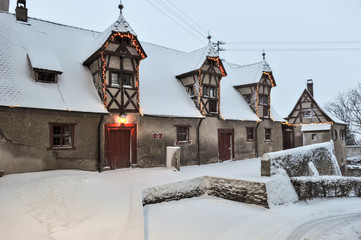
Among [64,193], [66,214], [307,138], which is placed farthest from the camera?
[307,138]

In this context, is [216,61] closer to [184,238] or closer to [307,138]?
[184,238]

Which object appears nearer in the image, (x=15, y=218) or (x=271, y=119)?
(x=15, y=218)

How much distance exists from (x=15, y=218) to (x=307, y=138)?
2485cm

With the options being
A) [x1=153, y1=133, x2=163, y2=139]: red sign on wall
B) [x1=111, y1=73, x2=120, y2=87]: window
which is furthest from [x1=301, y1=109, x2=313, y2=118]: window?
[x1=111, y1=73, x2=120, y2=87]: window

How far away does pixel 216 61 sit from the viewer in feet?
53.5

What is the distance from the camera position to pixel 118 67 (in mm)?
12281

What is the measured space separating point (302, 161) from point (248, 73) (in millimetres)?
9162

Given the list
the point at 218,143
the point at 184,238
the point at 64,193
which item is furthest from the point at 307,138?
the point at 64,193

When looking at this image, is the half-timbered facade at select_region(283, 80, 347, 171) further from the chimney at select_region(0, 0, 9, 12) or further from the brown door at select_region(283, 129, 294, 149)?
the chimney at select_region(0, 0, 9, 12)

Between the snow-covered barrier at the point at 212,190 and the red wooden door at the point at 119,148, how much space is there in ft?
12.7

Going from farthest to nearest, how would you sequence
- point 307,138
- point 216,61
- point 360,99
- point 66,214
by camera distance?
point 360,99
point 307,138
point 216,61
point 66,214

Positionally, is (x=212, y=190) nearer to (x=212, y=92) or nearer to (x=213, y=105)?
(x=213, y=105)

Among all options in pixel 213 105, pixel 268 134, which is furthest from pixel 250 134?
pixel 213 105

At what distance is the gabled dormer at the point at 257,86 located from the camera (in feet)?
62.4
